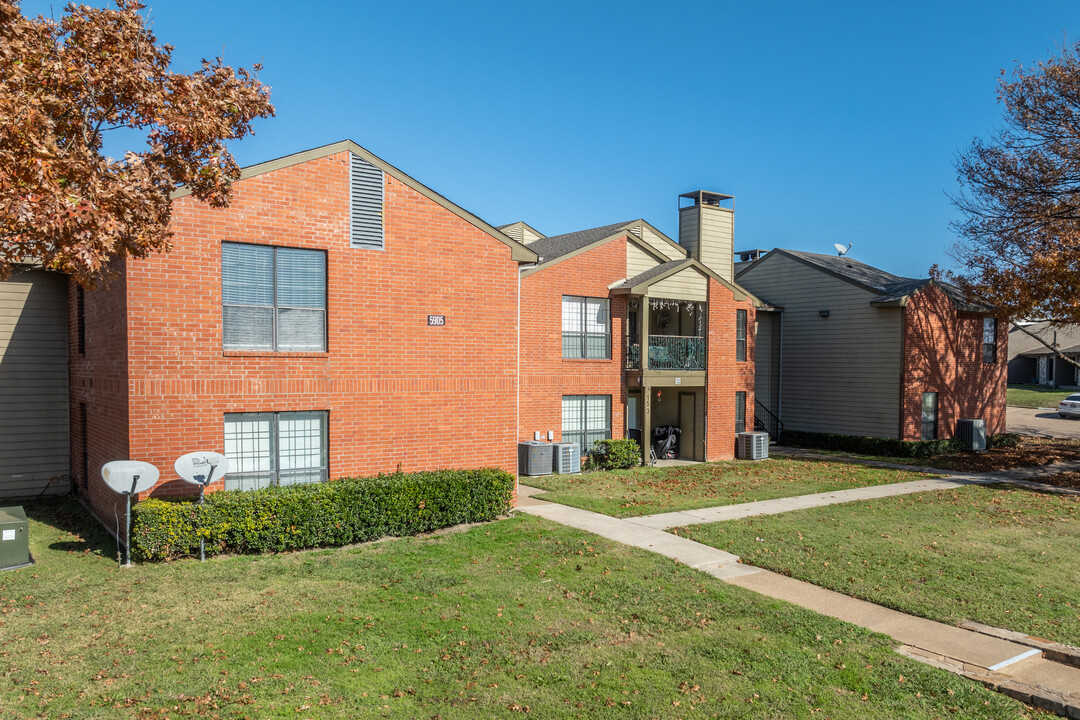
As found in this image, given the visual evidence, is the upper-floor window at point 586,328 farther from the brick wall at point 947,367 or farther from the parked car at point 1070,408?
the parked car at point 1070,408

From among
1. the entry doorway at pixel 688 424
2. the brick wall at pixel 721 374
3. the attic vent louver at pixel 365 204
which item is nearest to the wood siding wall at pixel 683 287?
the brick wall at pixel 721 374

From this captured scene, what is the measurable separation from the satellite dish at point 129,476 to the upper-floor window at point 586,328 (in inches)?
495

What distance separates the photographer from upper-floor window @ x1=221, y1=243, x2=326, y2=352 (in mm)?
12258

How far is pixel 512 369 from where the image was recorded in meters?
15.2

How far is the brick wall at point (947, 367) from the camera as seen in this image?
2572cm

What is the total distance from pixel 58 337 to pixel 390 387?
8.46 meters

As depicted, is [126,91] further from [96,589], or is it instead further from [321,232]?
[96,589]

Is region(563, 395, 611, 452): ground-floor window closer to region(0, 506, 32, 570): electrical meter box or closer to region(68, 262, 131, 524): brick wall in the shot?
region(68, 262, 131, 524): brick wall

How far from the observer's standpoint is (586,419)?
21.7m

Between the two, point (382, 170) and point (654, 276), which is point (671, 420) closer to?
point (654, 276)

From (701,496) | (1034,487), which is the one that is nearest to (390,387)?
(701,496)

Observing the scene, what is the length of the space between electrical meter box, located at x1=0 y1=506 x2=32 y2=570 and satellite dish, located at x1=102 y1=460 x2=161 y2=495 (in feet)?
4.67

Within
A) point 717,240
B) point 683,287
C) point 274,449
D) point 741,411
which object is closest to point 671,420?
point 741,411

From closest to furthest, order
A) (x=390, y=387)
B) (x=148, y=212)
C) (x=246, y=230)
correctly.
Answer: (x=148, y=212) → (x=246, y=230) → (x=390, y=387)
